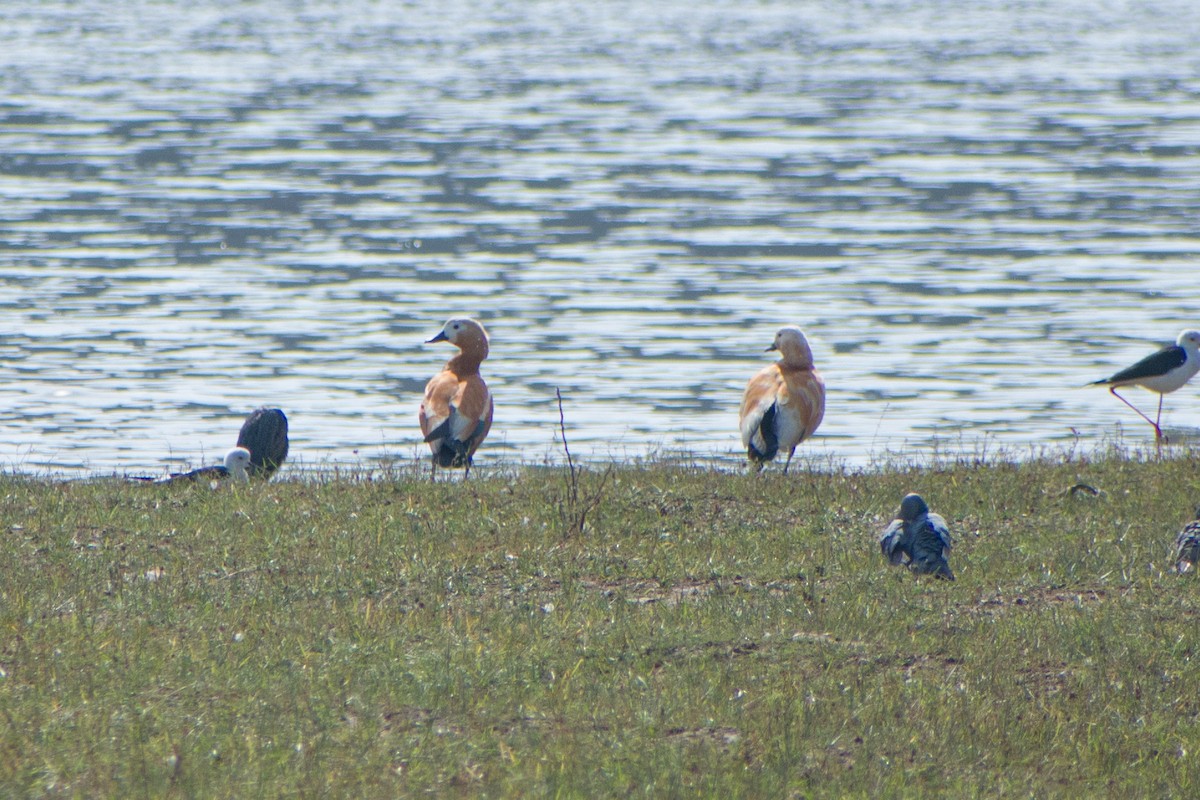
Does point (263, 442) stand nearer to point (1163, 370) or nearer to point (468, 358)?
point (468, 358)

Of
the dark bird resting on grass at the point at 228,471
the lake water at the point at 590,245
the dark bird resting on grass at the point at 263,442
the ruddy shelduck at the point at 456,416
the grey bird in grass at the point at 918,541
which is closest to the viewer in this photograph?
the grey bird in grass at the point at 918,541

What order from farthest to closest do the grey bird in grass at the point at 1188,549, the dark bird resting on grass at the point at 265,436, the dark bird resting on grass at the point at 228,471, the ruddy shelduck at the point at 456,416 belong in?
the dark bird resting on grass at the point at 265,436 < the ruddy shelduck at the point at 456,416 < the dark bird resting on grass at the point at 228,471 < the grey bird in grass at the point at 1188,549

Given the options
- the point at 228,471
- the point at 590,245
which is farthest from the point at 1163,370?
the point at 590,245

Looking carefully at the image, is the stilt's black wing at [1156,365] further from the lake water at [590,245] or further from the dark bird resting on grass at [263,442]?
the dark bird resting on grass at [263,442]

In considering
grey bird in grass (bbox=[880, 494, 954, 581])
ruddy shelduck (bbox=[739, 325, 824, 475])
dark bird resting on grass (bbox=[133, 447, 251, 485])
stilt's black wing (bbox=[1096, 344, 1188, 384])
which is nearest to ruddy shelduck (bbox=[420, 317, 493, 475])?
dark bird resting on grass (bbox=[133, 447, 251, 485])

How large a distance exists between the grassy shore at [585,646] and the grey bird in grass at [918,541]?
0.11 m

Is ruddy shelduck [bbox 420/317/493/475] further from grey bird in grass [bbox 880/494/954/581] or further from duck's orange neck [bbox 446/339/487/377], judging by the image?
grey bird in grass [bbox 880/494/954/581]

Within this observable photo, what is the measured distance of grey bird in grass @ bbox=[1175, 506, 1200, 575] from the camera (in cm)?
1116

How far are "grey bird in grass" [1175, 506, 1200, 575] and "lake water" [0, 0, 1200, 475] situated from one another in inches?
241

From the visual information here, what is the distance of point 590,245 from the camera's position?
111 ft

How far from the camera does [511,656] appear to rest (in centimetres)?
909

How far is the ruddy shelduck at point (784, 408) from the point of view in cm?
1656

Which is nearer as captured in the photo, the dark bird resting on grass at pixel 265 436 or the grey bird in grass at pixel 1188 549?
the grey bird in grass at pixel 1188 549

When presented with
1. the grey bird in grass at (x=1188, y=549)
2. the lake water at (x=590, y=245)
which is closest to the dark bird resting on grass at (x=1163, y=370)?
the lake water at (x=590, y=245)
